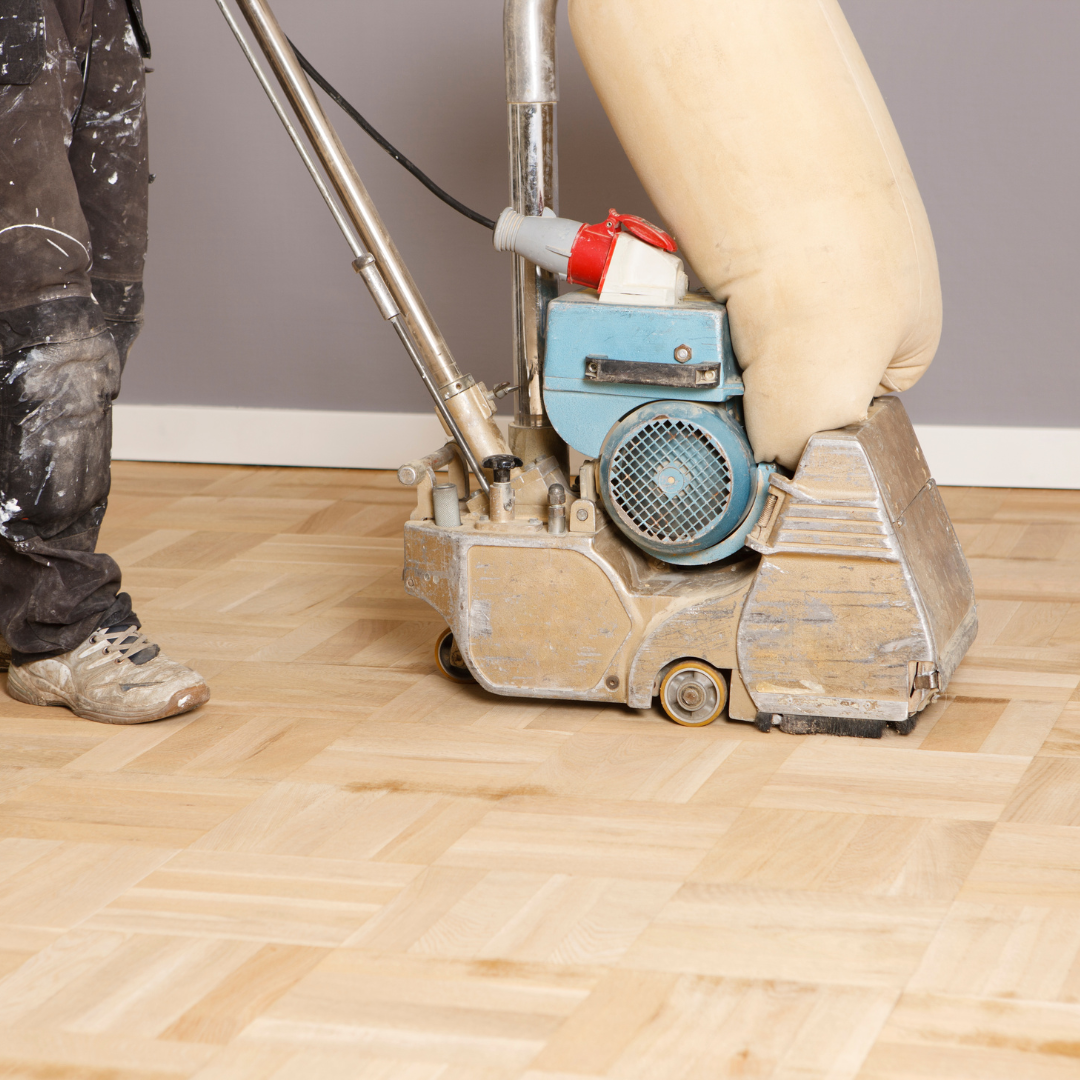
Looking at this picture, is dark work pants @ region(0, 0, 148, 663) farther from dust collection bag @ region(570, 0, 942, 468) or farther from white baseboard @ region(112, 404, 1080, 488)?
white baseboard @ region(112, 404, 1080, 488)

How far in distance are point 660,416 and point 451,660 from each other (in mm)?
397

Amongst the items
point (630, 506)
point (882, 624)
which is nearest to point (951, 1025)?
point (882, 624)

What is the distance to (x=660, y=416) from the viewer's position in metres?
1.50

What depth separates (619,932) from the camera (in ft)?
3.67

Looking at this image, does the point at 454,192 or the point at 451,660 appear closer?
the point at 451,660

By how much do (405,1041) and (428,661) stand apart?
0.82 m

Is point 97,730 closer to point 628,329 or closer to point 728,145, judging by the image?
point 628,329

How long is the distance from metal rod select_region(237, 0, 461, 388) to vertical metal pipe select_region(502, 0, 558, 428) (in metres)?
0.09

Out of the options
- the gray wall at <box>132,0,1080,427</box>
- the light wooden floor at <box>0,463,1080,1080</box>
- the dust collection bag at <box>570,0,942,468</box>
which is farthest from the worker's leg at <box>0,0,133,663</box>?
the gray wall at <box>132,0,1080,427</box>

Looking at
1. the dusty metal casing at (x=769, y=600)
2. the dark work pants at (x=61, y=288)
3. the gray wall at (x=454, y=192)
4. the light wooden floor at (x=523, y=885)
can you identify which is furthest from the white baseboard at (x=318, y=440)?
the dark work pants at (x=61, y=288)

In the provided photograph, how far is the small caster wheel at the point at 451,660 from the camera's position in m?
1.69

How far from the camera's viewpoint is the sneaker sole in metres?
1.59

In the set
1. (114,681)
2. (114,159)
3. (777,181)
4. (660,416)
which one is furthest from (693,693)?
(114,159)

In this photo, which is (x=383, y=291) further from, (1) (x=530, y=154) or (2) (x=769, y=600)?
(2) (x=769, y=600)
